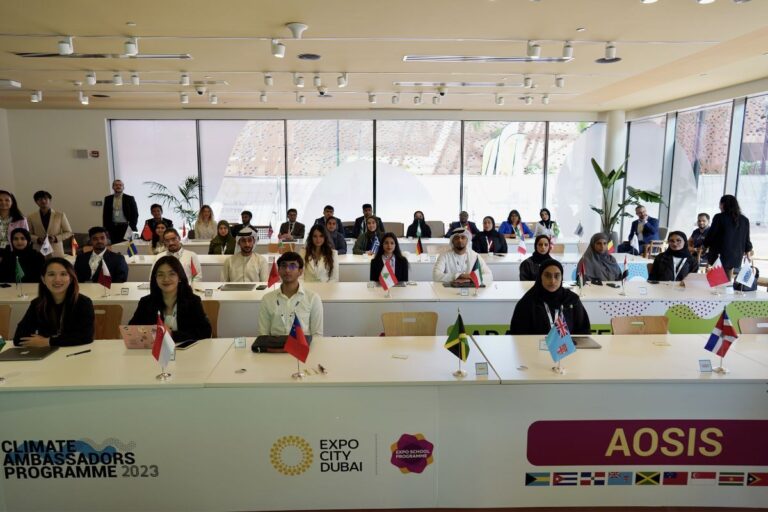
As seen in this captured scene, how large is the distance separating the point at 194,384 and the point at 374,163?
32.7ft

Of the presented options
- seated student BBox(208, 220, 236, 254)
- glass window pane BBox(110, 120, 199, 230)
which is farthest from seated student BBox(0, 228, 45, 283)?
glass window pane BBox(110, 120, 199, 230)

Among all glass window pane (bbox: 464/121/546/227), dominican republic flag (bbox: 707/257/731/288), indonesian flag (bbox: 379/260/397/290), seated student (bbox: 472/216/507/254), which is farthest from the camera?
glass window pane (bbox: 464/121/546/227)

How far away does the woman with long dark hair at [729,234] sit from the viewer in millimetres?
6988

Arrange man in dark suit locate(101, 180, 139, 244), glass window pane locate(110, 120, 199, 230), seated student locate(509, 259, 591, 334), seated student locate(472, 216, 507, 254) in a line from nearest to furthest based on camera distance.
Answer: seated student locate(509, 259, 591, 334) → seated student locate(472, 216, 507, 254) → man in dark suit locate(101, 180, 139, 244) → glass window pane locate(110, 120, 199, 230)

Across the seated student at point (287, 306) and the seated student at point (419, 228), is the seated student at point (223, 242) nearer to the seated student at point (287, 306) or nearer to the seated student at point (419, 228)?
the seated student at point (419, 228)

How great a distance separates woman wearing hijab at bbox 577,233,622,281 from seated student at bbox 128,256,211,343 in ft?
14.3

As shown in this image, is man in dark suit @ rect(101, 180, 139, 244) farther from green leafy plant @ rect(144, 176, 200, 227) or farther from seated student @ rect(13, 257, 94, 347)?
seated student @ rect(13, 257, 94, 347)

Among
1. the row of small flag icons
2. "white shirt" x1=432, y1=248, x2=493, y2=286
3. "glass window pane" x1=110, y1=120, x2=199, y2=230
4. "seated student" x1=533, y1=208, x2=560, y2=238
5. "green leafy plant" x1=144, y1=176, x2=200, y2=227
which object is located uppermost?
"glass window pane" x1=110, y1=120, x2=199, y2=230

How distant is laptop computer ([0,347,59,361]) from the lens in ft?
10.2

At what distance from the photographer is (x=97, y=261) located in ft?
20.2

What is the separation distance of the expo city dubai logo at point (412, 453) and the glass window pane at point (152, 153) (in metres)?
10.7

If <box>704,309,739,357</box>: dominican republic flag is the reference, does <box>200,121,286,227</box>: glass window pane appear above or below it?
above

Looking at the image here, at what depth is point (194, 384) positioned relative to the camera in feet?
9.09

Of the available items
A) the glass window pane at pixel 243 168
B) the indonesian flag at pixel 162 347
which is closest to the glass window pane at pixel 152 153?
the glass window pane at pixel 243 168
